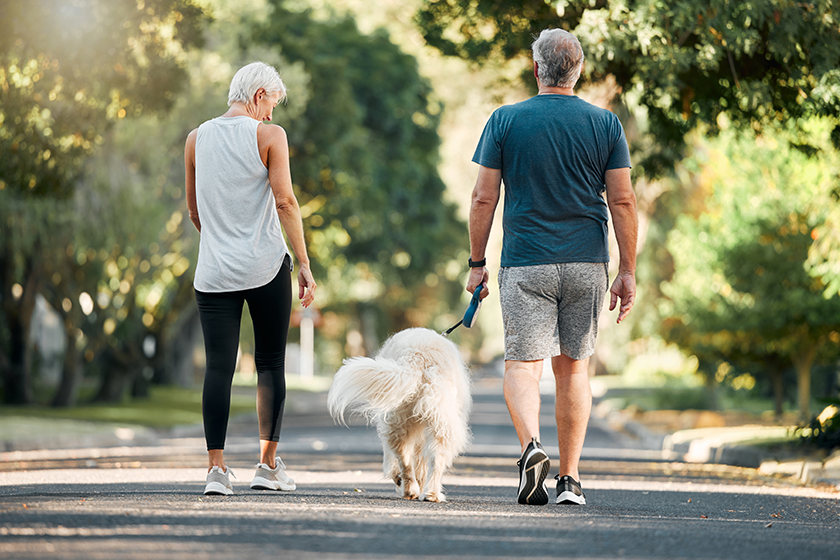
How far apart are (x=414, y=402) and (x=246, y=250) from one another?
1216mm

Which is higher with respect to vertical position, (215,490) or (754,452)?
(215,490)

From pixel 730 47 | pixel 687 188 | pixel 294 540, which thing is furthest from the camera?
pixel 687 188

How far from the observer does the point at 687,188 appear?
39062mm

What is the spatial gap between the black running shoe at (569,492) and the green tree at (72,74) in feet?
32.4

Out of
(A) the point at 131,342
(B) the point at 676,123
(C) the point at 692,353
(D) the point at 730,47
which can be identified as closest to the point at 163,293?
(A) the point at 131,342

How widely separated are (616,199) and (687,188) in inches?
1350

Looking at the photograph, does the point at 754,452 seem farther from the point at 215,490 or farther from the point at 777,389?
the point at 777,389

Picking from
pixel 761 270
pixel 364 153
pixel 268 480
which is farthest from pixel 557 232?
pixel 364 153

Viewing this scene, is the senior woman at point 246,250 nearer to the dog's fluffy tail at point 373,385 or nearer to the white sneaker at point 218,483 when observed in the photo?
the white sneaker at point 218,483

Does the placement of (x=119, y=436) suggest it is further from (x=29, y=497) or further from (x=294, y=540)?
(x=294, y=540)

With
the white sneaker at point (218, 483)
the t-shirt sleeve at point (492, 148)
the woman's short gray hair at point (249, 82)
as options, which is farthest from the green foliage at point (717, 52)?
the white sneaker at point (218, 483)

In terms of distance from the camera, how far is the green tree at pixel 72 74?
13352mm

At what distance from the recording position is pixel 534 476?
18.3 ft

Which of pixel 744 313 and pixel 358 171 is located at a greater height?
pixel 358 171
